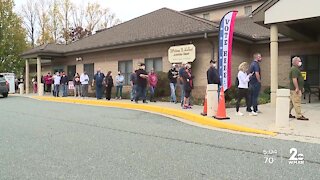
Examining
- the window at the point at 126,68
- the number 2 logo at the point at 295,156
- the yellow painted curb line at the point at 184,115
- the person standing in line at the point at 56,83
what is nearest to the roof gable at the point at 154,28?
Result: the window at the point at 126,68

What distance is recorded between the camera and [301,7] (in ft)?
40.7

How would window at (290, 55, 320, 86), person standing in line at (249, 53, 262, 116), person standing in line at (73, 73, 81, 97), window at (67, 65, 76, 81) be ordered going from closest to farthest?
person standing in line at (249, 53, 262, 116) → window at (290, 55, 320, 86) → person standing in line at (73, 73, 81, 97) → window at (67, 65, 76, 81)

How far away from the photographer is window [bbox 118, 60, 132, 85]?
72.2ft

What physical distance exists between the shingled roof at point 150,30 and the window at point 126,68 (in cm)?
139

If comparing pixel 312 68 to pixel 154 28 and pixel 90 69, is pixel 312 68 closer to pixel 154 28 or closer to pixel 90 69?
pixel 154 28

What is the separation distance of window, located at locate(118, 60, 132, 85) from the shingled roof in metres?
1.39

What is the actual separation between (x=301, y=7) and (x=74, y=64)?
1823 centimetres

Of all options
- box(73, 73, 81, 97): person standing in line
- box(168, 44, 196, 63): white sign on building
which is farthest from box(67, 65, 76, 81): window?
box(168, 44, 196, 63): white sign on building

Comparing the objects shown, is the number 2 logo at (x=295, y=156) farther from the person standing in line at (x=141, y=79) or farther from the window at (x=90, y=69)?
the window at (x=90, y=69)

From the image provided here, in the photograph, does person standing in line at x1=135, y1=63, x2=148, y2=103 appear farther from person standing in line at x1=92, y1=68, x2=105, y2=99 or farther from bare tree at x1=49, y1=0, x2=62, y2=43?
bare tree at x1=49, y1=0, x2=62, y2=43

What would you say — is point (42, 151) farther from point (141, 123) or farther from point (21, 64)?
point (21, 64)

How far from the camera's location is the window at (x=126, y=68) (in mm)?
22016

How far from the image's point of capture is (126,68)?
73.0ft

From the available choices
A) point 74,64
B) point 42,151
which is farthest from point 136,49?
point 42,151
